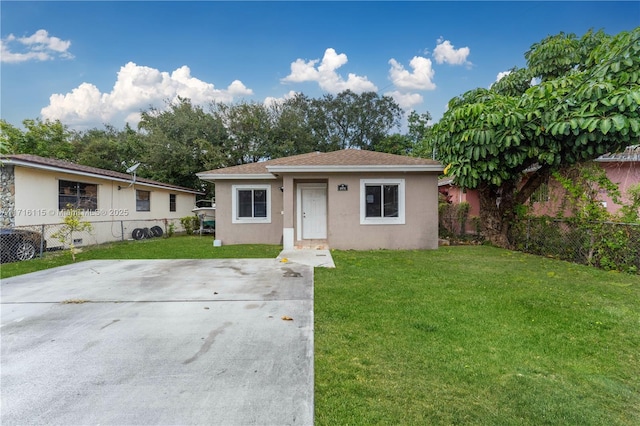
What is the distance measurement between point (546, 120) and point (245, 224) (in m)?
9.32

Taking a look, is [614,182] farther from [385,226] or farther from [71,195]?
[71,195]

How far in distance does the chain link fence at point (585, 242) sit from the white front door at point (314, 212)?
20.9ft

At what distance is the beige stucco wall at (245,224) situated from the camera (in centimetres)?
1098

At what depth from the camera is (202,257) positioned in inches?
330

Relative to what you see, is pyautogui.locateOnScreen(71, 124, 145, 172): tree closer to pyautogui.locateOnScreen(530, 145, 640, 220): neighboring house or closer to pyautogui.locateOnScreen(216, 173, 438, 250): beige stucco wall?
pyautogui.locateOnScreen(216, 173, 438, 250): beige stucco wall

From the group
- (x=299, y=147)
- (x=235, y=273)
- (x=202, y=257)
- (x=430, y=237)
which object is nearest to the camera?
(x=235, y=273)

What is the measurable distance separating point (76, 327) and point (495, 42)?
15266 mm

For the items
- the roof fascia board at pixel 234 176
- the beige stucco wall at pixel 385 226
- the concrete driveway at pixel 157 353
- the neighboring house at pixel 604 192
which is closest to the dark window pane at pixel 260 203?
the roof fascia board at pixel 234 176

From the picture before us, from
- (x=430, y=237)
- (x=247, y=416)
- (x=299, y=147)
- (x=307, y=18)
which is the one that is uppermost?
(x=307, y=18)

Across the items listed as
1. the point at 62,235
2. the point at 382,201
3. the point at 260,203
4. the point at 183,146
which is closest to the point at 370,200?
the point at 382,201

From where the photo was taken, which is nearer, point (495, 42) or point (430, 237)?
point (430, 237)

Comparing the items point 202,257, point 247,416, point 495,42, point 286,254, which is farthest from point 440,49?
point 247,416

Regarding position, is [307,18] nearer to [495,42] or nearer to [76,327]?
[495,42]

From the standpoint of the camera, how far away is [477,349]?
294cm
